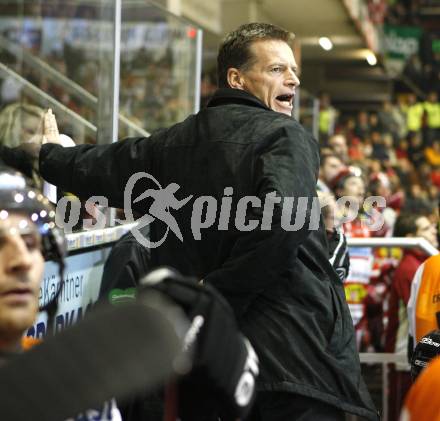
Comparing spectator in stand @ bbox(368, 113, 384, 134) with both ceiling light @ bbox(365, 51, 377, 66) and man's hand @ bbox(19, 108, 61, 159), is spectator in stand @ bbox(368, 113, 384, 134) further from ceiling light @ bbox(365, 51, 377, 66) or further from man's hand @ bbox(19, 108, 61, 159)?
man's hand @ bbox(19, 108, 61, 159)

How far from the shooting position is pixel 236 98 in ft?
10.8

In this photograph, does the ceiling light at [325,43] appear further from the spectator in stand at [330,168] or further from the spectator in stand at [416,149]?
the spectator in stand at [330,168]

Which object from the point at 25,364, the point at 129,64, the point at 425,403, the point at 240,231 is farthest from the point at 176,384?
the point at 129,64

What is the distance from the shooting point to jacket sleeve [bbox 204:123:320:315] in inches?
116

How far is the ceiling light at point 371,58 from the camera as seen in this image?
20.4 metres

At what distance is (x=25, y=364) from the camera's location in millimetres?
1290

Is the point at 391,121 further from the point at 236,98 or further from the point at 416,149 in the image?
the point at 236,98

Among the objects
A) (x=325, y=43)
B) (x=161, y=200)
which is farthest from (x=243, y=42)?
(x=325, y=43)

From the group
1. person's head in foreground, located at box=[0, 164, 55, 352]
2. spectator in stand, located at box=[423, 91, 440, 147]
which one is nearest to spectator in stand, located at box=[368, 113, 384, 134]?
spectator in stand, located at box=[423, 91, 440, 147]

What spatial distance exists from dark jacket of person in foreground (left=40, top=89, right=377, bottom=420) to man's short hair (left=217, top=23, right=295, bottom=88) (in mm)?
130

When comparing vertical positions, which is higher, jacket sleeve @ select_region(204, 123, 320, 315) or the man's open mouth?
the man's open mouth

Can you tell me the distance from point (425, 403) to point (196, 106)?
4.56 metres

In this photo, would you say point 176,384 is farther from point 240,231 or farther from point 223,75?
point 223,75

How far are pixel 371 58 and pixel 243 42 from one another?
18.2 metres
